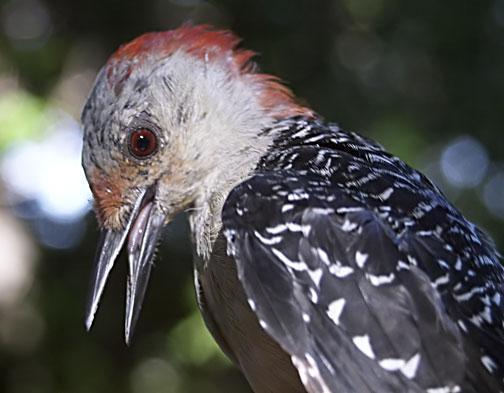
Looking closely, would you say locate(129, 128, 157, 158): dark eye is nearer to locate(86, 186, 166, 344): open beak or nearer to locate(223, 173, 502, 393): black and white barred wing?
locate(86, 186, 166, 344): open beak

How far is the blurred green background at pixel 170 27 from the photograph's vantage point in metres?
6.82

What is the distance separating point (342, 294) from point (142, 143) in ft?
3.65

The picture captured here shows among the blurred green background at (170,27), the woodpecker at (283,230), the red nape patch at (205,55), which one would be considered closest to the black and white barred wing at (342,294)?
the woodpecker at (283,230)

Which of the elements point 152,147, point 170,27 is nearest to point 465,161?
point 170,27

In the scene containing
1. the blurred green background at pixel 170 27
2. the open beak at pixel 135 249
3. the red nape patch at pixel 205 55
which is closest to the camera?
the open beak at pixel 135 249

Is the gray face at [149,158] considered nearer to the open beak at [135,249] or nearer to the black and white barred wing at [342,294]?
the open beak at [135,249]

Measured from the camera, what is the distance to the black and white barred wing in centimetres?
296

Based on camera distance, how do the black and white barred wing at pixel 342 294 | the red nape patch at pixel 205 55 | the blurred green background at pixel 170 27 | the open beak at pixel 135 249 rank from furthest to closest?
1. the blurred green background at pixel 170 27
2. the red nape patch at pixel 205 55
3. the open beak at pixel 135 249
4. the black and white barred wing at pixel 342 294

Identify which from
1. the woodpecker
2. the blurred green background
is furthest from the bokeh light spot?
the woodpecker

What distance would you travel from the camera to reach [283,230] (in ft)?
10.5

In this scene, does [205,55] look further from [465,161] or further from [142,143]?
[465,161]

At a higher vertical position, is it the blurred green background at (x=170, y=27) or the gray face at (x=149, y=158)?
the gray face at (x=149, y=158)

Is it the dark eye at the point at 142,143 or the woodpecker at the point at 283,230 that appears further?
the dark eye at the point at 142,143

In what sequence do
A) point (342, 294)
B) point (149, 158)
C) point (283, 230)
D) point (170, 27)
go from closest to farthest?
point (342, 294) < point (283, 230) < point (149, 158) < point (170, 27)
